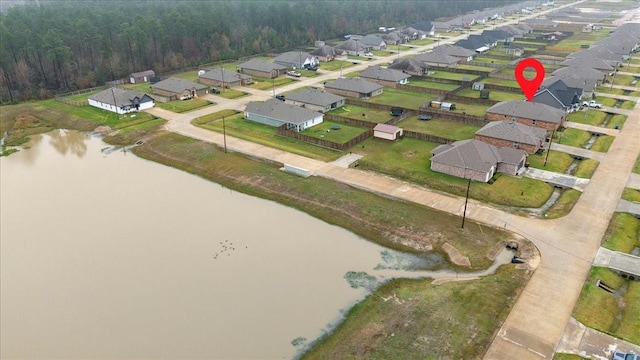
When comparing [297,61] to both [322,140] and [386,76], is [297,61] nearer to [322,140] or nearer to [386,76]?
[386,76]

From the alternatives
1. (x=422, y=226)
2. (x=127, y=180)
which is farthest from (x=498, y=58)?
(x=127, y=180)

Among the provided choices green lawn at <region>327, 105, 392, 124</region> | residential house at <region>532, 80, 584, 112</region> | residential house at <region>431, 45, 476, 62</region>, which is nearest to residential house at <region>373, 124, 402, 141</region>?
green lawn at <region>327, 105, 392, 124</region>

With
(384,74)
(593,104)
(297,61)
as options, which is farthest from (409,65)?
(593,104)

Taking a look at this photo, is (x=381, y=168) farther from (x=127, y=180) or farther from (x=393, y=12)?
(x=393, y=12)

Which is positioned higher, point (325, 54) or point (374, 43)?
point (374, 43)

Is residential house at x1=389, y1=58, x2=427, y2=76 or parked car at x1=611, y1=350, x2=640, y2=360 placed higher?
residential house at x1=389, y1=58, x2=427, y2=76

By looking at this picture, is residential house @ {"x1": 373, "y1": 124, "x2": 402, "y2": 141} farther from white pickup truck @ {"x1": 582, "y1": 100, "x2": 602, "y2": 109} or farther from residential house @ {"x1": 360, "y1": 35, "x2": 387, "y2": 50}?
residential house @ {"x1": 360, "y1": 35, "x2": 387, "y2": 50}
